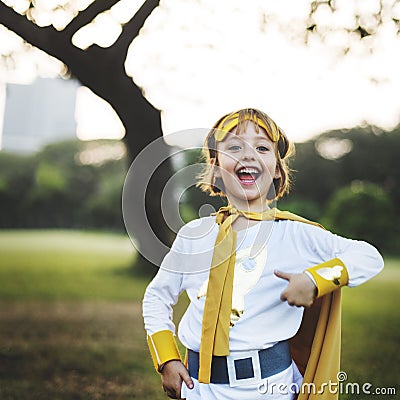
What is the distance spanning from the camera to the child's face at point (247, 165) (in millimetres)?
1313

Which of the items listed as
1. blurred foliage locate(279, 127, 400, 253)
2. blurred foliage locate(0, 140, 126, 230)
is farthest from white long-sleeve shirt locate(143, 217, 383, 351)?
blurred foliage locate(0, 140, 126, 230)

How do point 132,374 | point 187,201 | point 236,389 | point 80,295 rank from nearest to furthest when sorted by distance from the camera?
point 236,389 → point 132,374 → point 187,201 → point 80,295

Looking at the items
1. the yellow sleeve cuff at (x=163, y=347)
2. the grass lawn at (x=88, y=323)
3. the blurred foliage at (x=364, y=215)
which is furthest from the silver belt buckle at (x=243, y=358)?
the blurred foliage at (x=364, y=215)

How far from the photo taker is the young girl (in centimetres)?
122

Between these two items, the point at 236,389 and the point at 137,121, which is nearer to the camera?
the point at 236,389

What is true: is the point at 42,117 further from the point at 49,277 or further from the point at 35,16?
the point at 35,16

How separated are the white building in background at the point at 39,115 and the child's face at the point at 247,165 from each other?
3.07 meters

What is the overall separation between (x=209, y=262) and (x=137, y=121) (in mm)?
2162

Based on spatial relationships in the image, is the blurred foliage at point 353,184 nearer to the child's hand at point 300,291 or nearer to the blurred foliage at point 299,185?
the blurred foliage at point 299,185

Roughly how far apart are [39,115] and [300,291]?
4.34 meters

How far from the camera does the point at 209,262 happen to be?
1297 millimetres

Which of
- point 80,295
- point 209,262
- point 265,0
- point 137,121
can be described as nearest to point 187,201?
point 137,121

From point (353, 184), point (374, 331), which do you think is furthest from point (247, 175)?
point (353, 184)

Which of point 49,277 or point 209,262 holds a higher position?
point 209,262
